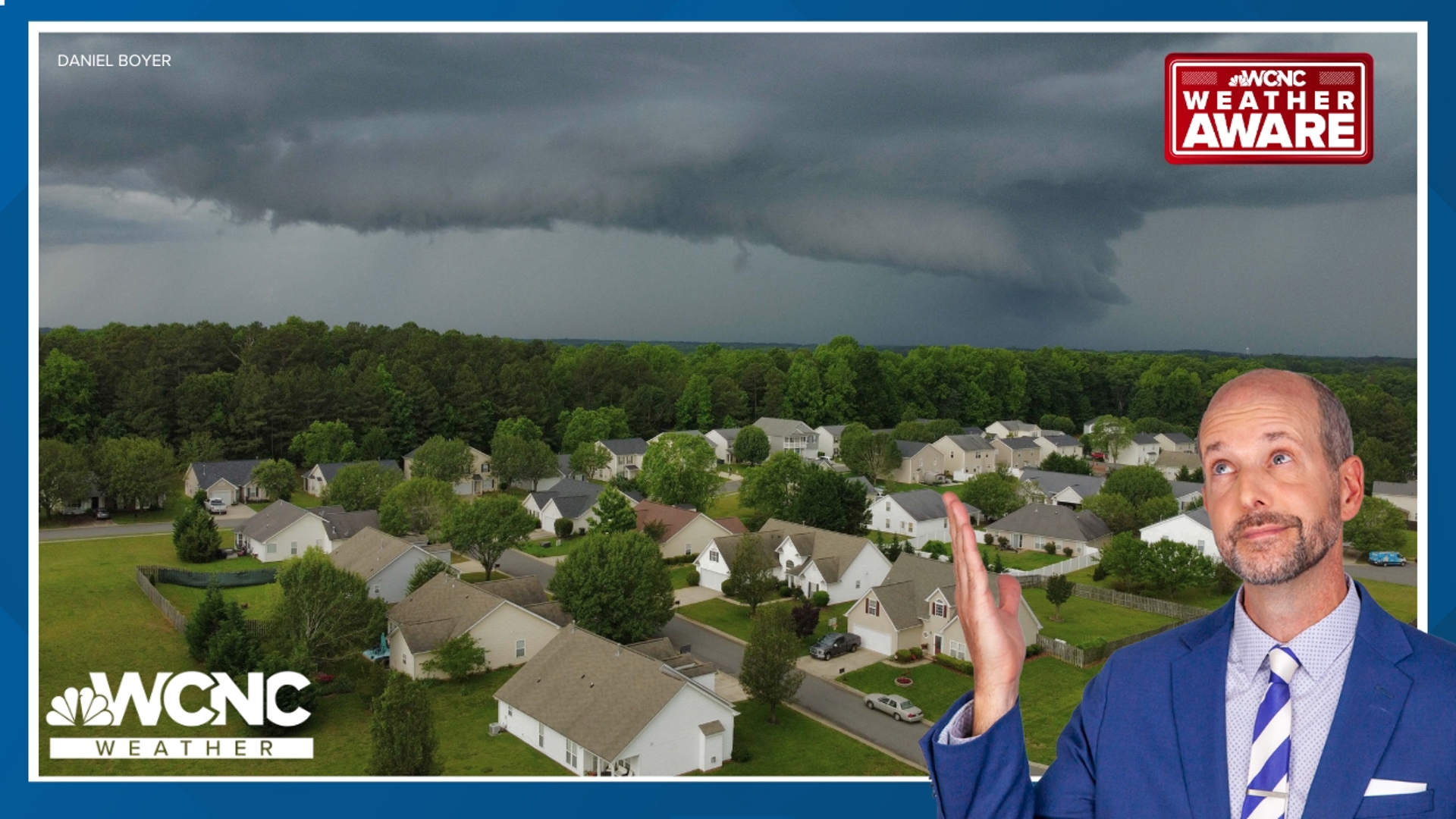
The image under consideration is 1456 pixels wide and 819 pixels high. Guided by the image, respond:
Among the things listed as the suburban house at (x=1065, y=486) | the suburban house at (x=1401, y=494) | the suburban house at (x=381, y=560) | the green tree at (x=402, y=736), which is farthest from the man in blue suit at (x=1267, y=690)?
the suburban house at (x=1065, y=486)

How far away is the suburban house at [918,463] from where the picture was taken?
26.3 ft

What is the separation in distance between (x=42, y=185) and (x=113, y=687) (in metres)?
3.17

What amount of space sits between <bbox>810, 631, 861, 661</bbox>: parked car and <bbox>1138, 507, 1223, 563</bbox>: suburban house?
2.38 meters

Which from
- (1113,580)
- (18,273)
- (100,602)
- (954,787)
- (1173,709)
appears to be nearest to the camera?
(954,787)

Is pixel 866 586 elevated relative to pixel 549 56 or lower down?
lower down

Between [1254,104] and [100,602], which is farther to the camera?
[100,602]

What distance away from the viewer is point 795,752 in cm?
664

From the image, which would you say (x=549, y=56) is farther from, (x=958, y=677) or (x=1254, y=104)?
(x=958, y=677)

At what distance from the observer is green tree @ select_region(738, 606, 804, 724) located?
711 centimetres

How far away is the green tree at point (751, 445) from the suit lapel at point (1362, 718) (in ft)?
22.1

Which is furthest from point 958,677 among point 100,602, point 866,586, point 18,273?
point 18,273

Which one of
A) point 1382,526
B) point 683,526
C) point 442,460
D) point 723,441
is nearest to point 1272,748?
point 1382,526

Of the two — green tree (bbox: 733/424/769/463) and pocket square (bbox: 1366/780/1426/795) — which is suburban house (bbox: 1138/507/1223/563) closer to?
green tree (bbox: 733/424/769/463)

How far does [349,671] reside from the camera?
23.0 feet
